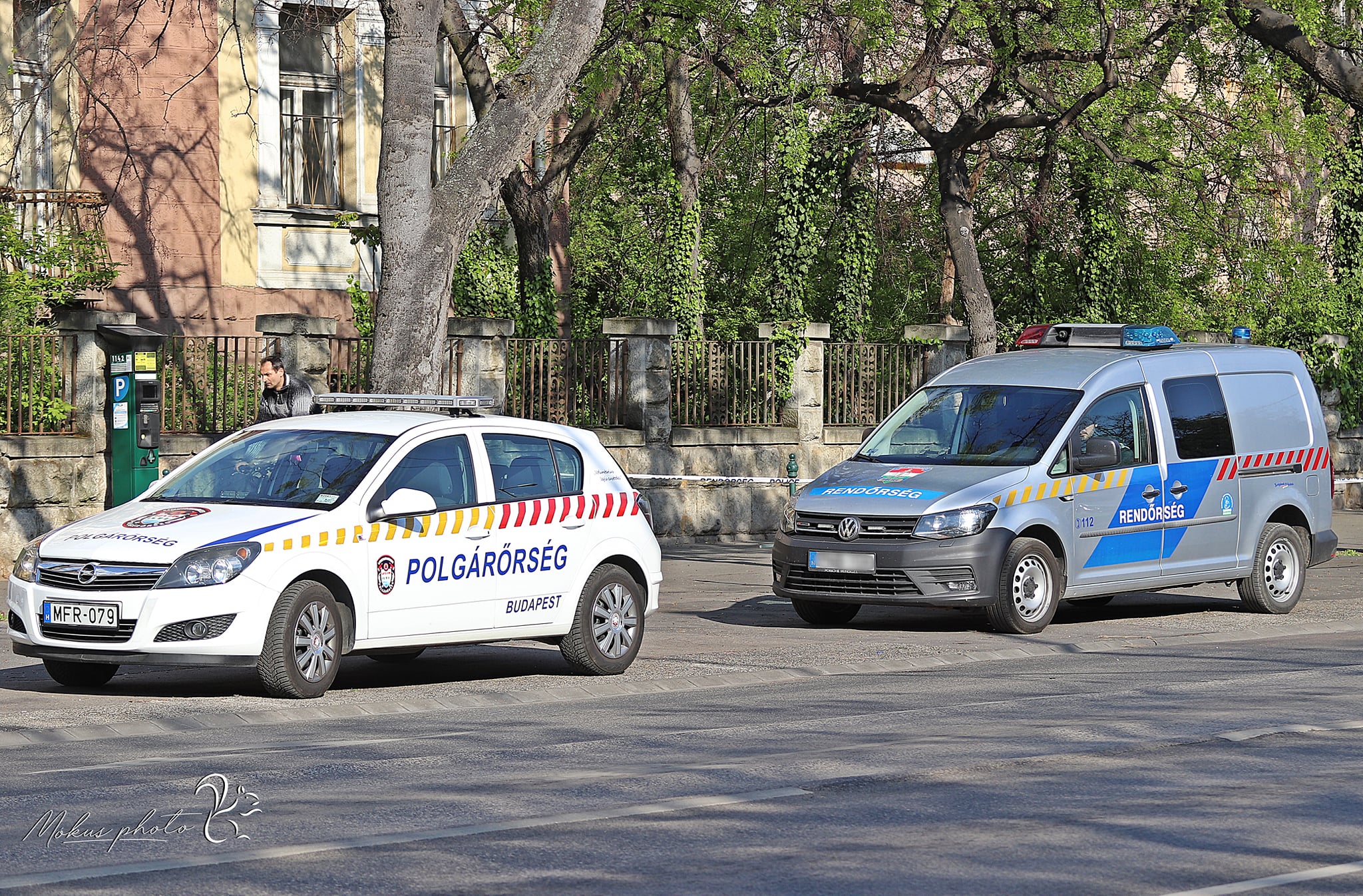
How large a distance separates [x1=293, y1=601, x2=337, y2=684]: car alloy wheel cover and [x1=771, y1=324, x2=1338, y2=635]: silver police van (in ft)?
14.7

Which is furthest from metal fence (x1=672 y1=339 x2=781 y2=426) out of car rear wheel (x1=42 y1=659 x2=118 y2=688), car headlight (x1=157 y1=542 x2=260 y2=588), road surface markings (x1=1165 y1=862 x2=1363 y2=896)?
road surface markings (x1=1165 y1=862 x2=1363 y2=896)

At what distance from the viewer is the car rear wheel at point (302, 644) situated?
10.1 m

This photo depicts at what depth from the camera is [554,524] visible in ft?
37.6

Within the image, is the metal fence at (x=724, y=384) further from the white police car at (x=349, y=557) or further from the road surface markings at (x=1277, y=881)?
the road surface markings at (x=1277, y=881)

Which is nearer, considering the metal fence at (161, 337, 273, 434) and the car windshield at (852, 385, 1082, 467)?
the car windshield at (852, 385, 1082, 467)

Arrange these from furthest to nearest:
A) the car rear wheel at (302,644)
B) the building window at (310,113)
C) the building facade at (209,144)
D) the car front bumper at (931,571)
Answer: the building window at (310,113) < the building facade at (209,144) < the car front bumper at (931,571) < the car rear wheel at (302,644)

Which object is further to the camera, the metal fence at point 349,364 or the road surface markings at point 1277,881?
the metal fence at point 349,364

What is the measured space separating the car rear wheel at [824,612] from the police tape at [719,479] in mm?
5475

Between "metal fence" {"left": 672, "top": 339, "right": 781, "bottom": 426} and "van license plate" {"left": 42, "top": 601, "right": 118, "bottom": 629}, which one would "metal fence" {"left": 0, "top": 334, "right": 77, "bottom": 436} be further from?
"metal fence" {"left": 672, "top": 339, "right": 781, "bottom": 426}

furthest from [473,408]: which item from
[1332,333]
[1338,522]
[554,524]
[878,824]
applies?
[1332,333]

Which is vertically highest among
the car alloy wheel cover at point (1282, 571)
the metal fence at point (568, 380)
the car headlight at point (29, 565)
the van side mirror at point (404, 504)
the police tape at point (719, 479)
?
the metal fence at point (568, 380)

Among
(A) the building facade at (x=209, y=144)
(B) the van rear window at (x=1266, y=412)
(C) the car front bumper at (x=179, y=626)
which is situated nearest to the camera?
(C) the car front bumper at (x=179, y=626)

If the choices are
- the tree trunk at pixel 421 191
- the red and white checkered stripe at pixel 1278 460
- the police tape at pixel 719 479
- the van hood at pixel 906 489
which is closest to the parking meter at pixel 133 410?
the tree trunk at pixel 421 191

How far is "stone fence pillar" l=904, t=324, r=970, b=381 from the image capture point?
Result: 2448cm
